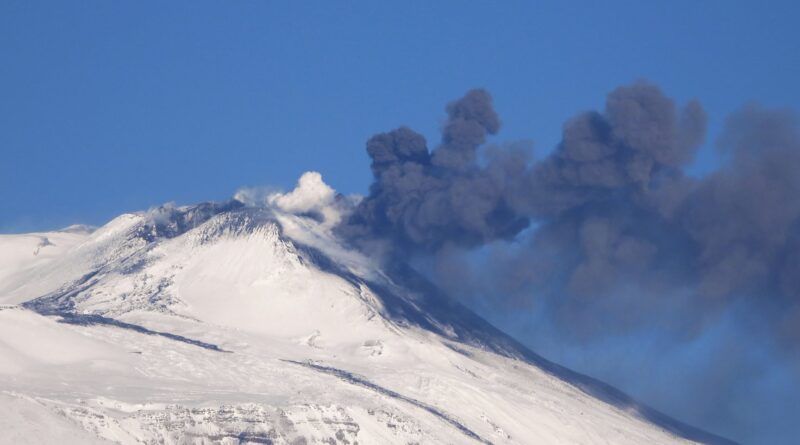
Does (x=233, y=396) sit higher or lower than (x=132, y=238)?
lower

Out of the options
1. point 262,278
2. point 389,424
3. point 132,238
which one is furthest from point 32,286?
point 389,424

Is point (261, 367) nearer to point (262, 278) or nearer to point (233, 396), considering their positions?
point (233, 396)

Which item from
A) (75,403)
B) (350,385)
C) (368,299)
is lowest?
(75,403)

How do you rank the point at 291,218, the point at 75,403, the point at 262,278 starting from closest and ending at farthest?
the point at 75,403 → the point at 262,278 → the point at 291,218

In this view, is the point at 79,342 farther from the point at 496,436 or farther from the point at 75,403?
the point at 496,436

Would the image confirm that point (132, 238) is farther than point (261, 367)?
Yes

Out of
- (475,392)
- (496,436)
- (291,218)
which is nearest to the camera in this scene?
(496,436)
